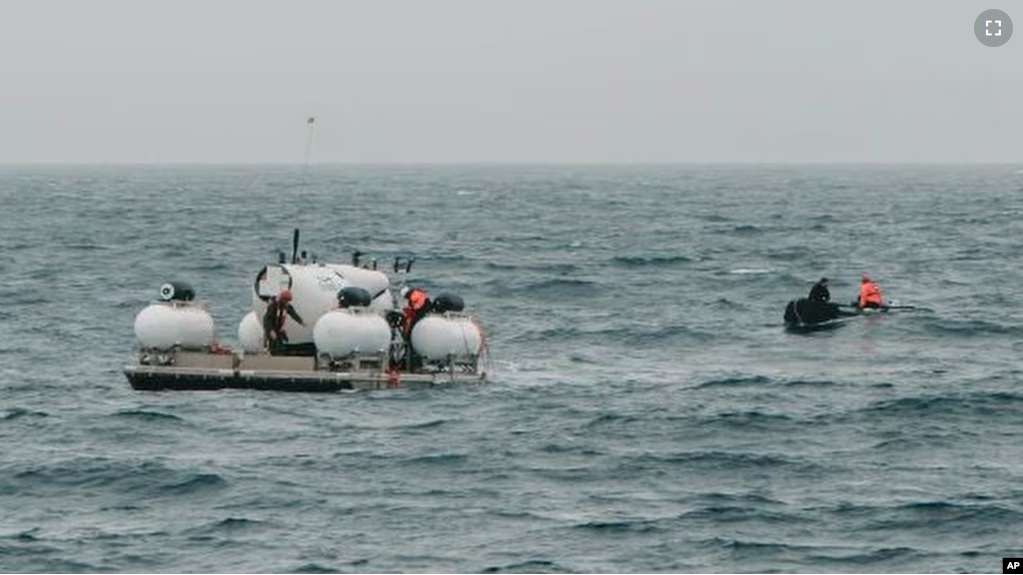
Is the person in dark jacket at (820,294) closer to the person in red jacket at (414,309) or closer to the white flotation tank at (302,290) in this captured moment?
the person in red jacket at (414,309)

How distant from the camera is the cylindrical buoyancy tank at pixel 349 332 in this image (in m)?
45.3

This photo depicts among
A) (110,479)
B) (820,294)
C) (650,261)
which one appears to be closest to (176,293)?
(110,479)

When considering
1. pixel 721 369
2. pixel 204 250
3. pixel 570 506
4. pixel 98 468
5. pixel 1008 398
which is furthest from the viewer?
pixel 204 250

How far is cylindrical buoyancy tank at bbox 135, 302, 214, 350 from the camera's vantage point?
46250 mm

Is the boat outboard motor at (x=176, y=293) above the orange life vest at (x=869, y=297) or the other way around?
above

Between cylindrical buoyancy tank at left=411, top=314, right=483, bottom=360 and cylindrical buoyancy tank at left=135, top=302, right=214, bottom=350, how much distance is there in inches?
186

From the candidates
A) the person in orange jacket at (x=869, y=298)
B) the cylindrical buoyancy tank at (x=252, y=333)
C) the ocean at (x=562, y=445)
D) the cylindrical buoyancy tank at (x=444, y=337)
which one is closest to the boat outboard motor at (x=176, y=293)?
the cylindrical buoyancy tank at (x=252, y=333)

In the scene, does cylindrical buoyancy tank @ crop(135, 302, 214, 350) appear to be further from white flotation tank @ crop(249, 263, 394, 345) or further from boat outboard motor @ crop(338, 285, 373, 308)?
boat outboard motor @ crop(338, 285, 373, 308)

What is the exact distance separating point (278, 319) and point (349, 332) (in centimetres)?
227

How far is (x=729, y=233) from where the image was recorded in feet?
405

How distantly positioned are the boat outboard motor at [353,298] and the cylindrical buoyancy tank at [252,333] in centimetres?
260

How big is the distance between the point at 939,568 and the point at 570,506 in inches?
260

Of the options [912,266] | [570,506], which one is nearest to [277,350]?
[570,506]

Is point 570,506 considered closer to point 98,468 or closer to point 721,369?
point 98,468
